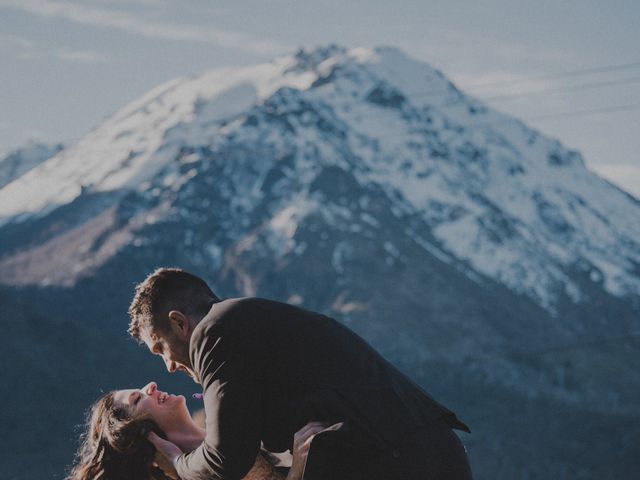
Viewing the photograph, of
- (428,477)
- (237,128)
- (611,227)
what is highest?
(428,477)

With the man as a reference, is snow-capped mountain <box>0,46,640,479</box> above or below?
below

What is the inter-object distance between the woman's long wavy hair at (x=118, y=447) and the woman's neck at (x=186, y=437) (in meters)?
0.04

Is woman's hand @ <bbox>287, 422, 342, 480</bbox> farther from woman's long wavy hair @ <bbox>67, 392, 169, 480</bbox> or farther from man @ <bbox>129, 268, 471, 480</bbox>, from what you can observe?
woman's long wavy hair @ <bbox>67, 392, 169, 480</bbox>

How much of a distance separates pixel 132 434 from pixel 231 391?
31.6 inches

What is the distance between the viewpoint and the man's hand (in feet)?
13.9

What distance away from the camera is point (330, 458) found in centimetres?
363

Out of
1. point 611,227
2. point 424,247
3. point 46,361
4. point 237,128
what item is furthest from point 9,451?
point 611,227

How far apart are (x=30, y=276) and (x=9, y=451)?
55221 mm

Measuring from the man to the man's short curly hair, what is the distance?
0.13 metres

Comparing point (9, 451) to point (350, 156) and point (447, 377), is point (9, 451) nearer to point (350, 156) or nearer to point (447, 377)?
point (447, 377)

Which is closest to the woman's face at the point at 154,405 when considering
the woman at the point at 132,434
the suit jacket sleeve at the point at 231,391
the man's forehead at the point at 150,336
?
the woman at the point at 132,434

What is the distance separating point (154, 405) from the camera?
171 inches

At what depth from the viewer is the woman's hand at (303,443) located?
11.9 feet

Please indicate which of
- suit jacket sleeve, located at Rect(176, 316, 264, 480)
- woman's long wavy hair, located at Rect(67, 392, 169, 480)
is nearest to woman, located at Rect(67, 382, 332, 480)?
woman's long wavy hair, located at Rect(67, 392, 169, 480)
